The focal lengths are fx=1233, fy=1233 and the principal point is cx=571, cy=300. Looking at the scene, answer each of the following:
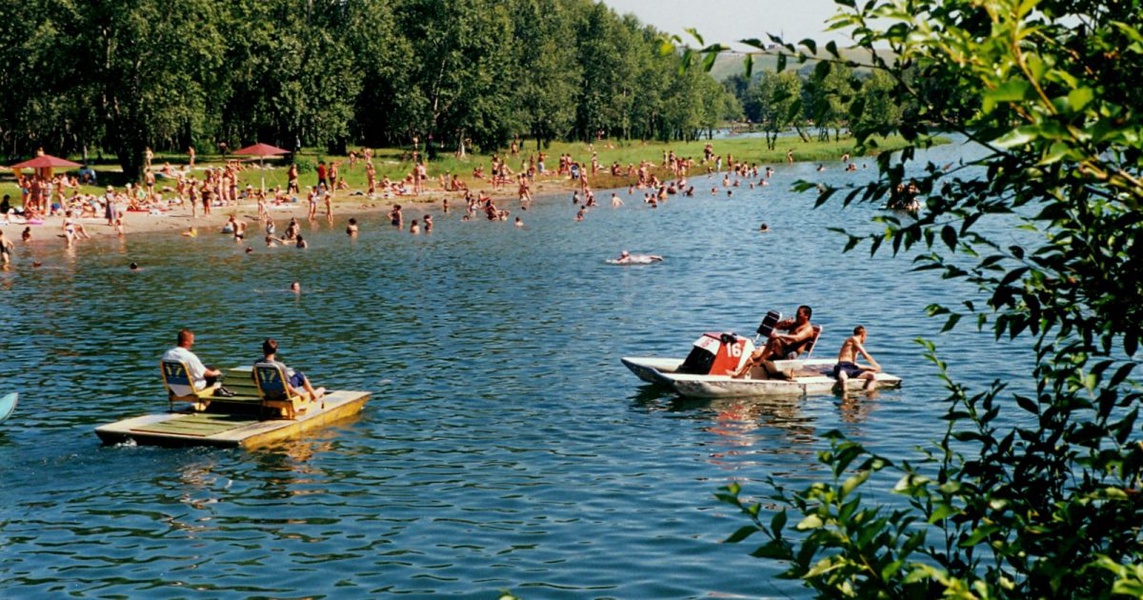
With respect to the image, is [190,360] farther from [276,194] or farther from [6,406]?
[276,194]

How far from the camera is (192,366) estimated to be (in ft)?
74.4

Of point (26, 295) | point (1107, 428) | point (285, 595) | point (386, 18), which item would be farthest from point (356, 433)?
point (386, 18)

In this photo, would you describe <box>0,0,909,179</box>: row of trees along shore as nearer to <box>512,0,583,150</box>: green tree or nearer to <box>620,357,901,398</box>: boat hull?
<box>512,0,583,150</box>: green tree

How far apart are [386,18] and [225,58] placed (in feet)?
56.1

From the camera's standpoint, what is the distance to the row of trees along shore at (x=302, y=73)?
68.6m

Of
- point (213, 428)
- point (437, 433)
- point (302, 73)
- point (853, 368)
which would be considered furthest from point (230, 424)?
point (302, 73)

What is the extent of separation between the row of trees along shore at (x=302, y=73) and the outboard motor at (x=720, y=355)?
4065 cm

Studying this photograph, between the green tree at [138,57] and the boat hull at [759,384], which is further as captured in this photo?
the green tree at [138,57]

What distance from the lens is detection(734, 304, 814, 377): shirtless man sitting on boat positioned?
1029 inches

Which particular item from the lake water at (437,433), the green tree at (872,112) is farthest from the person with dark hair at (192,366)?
the green tree at (872,112)

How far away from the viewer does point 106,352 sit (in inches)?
1293

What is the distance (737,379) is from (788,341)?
6.30ft

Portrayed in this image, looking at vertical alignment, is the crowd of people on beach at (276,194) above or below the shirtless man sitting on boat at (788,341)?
above

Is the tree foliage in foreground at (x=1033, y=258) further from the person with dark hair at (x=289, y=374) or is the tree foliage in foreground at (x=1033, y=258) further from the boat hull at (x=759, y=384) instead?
the boat hull at (x=759, y=384)
